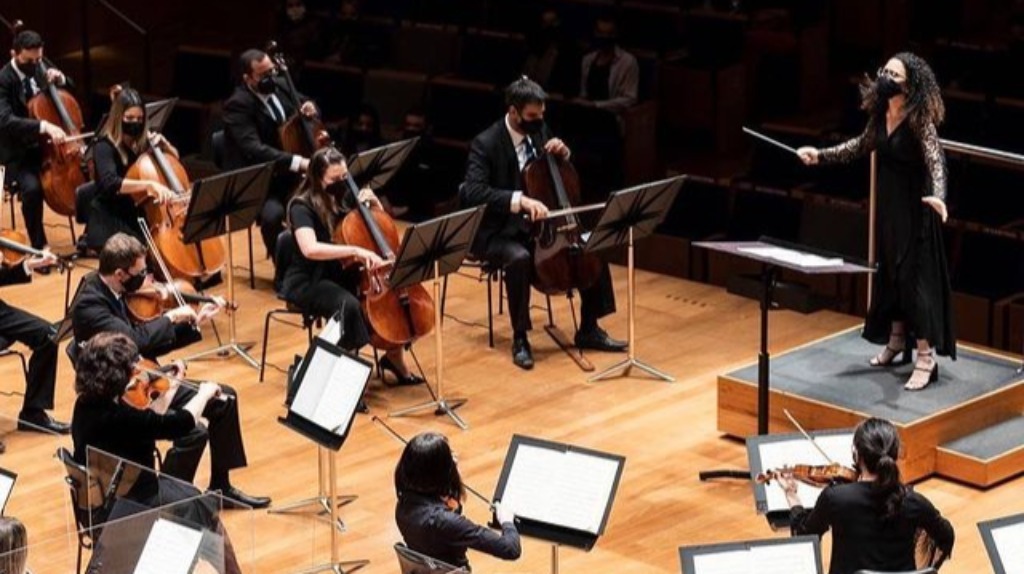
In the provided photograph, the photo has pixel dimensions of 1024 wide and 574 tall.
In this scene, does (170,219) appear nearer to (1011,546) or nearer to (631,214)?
(631,214)

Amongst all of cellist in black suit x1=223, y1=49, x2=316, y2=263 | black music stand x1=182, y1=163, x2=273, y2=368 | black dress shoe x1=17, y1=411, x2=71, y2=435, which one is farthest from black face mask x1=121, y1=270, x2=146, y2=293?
cellist in black suit x1=223, y1=49, x2=316, y2=263

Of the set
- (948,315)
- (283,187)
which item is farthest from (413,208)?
(948,315)

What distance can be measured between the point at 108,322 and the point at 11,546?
2253 millimetres

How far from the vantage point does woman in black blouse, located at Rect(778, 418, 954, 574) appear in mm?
6246

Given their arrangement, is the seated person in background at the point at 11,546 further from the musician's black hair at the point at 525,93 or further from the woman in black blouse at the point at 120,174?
the musician's black hair at the point at 525,93

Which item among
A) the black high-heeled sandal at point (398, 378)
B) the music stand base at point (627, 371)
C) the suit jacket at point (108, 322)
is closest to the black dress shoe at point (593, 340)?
the music stand base at point (627, 371)

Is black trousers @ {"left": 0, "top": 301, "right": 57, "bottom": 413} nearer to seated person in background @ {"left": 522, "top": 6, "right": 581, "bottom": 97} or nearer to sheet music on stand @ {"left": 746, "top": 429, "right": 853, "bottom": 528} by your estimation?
sheet music on stand @ {"left": 746, "top": 429, "right": 853, "bottom": 528}

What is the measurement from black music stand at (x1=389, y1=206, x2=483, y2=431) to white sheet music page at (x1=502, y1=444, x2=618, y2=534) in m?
2.27

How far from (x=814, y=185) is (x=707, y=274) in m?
0.73

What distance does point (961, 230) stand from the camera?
405 inches

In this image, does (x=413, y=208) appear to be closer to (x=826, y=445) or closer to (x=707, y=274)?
(x=707, y=274)

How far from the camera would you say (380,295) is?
928 cm

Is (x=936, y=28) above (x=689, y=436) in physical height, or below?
above

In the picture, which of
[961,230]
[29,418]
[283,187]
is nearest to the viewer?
[29,418]
